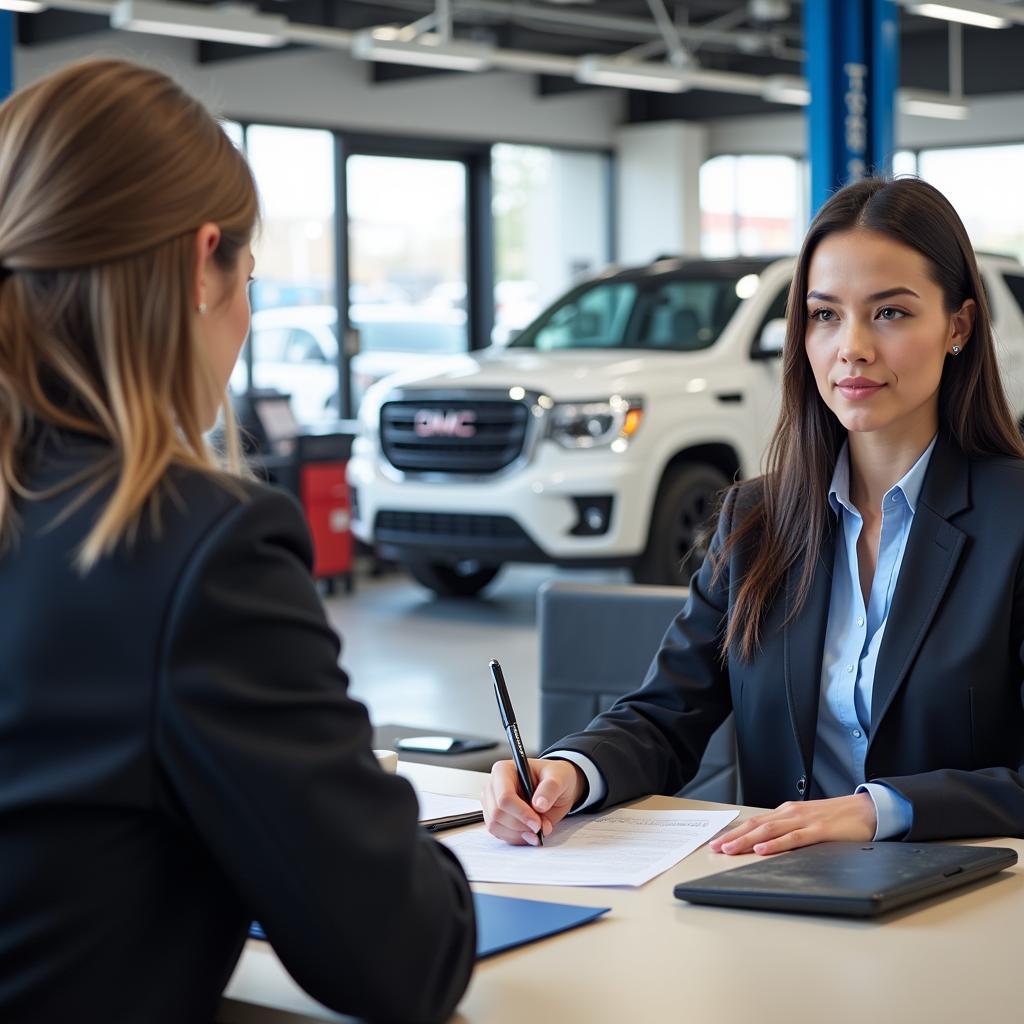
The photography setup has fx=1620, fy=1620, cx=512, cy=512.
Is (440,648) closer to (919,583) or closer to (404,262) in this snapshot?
(919,583)

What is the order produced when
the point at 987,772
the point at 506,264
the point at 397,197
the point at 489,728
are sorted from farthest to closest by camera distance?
the point at 506,264, the point at 397,197, the point at 489,728, the point at 987,772

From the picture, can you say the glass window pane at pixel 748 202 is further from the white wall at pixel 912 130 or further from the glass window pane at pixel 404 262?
the glass window pane at pixel 404 262

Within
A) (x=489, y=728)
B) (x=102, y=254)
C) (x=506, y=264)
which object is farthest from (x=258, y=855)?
(x=506, y=264)

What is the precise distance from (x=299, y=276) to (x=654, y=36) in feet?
12.1

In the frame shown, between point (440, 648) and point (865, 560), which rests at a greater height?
point (865, 560)

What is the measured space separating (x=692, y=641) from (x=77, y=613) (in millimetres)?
1385

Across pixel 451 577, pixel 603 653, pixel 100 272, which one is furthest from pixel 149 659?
pixel 451 577

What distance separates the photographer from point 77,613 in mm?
1115

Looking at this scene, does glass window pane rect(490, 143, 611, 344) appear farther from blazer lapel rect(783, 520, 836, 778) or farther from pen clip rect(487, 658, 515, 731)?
pen clip rect(487, 658, 515, 731)

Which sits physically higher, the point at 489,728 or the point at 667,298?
the point at 667,298

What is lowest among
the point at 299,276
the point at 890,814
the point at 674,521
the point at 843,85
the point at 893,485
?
the point at 674,521

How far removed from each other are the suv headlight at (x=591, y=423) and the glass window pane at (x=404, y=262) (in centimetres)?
498

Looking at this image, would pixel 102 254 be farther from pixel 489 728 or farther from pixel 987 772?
pixel 489 728

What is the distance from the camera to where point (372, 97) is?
39.9 feet
